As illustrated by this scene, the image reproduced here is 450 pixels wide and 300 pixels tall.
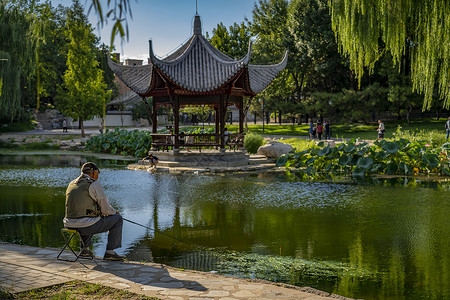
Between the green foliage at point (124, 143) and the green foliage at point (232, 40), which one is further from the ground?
the green foliage at point (232, 40)

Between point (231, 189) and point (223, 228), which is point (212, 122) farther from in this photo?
point (223, 228)

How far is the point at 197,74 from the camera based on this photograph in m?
21.4

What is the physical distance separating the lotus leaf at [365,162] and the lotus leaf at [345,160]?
0.43 m

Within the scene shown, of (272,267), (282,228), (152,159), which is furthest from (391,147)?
(272,267)

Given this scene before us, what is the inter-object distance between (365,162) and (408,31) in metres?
8.88

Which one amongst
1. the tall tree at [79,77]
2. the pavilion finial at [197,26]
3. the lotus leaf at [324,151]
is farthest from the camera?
the tall tree at [79,77]

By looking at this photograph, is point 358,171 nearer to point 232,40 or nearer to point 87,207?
point 87,207

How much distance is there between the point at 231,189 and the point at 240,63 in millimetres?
7652

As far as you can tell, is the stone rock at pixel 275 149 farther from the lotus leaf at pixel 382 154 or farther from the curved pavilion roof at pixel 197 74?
the lotus leaf at pixel 382 154

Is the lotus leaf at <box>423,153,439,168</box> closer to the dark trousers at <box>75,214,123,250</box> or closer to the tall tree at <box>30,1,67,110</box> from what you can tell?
the dark trousers at <box>75,214,123,250</box>

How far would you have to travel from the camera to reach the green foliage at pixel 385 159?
17250 millimetres

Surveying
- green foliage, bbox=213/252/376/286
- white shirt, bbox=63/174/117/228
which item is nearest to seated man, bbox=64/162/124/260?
white shirt, bbox=63/174/117/228

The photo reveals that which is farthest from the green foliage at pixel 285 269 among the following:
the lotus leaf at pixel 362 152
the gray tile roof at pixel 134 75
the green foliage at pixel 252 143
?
the green foliage at pixel 252 143

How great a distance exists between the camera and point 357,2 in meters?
9.25
